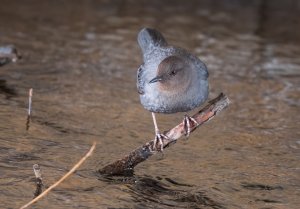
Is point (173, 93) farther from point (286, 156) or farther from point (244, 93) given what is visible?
point (244, 93)

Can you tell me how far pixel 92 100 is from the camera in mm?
6891

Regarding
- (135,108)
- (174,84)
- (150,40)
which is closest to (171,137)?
(174,84)

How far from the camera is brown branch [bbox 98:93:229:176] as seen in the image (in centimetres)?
460

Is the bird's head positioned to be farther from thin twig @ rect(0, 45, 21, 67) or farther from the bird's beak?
thin twig @ rect(0, 45, 21, 67)

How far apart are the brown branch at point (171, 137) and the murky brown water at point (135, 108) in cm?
13

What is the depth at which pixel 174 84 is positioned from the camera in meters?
4.86

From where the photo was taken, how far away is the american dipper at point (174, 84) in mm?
4871

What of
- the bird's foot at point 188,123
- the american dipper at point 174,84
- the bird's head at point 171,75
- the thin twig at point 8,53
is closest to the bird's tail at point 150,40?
the american dipper at point 174,84

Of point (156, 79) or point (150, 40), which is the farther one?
point (150, 40)

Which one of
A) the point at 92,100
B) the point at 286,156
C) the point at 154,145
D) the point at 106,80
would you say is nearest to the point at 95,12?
the point at 106,80

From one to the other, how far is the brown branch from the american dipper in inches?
2.8

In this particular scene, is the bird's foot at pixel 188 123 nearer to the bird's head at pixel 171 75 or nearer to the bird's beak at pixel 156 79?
the bird's head at pixel 171 75

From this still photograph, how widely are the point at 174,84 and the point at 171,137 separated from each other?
15.6 inches

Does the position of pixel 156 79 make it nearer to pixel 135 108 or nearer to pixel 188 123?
pixel 188 123
